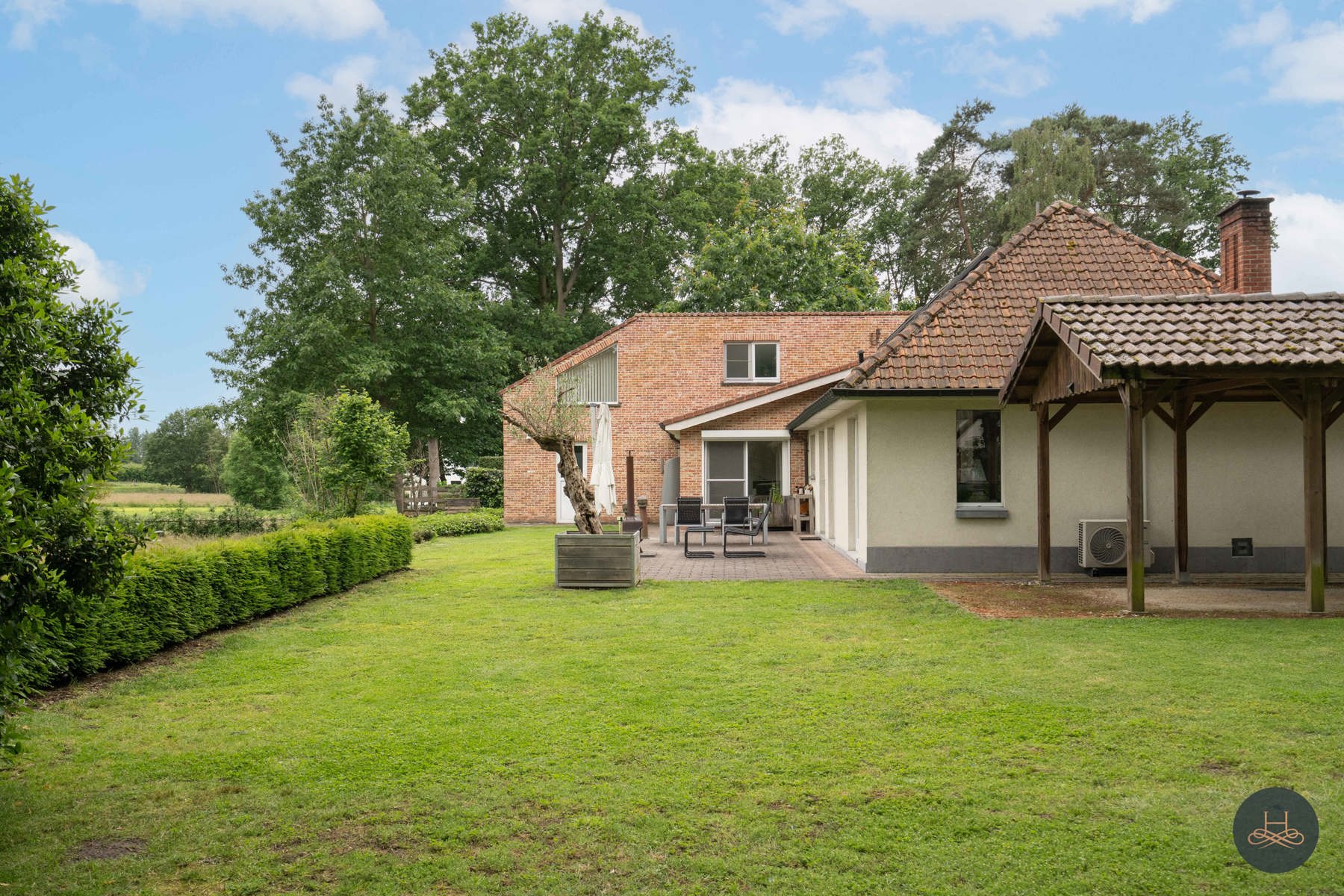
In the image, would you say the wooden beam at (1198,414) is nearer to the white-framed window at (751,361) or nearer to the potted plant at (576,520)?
the potted plant at (576,520)

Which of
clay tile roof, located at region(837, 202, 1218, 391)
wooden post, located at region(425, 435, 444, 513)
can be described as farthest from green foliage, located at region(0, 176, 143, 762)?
wooden post, located at region(425, 435, 444, 513)

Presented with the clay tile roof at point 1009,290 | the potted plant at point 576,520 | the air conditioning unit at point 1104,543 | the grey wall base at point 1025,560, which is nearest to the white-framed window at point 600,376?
the potted plant at point 576,520

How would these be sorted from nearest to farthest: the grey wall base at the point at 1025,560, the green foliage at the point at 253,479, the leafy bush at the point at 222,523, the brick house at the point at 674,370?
1. the grey wall base at the point at 1025,560
2. the leafy bush at the point at 222,523
3. the brick house at the point at 674,370
4. the green foliage at the point at 253,479

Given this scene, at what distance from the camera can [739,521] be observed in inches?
698

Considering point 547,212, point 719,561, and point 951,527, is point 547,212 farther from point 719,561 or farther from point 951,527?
point 951,527

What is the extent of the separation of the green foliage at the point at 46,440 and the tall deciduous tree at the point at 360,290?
25576 millimetres

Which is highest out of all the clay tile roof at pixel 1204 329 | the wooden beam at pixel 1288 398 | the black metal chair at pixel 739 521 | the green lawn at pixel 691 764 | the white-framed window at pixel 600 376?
the white-framed window at pixel 600 376

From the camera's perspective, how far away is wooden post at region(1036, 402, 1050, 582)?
39.3 feet

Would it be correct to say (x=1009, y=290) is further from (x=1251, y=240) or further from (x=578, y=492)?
(x=578, y=492)

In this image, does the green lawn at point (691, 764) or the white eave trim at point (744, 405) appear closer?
the green lawn at point (691, 764)

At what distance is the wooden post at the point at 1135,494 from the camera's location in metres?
9.43

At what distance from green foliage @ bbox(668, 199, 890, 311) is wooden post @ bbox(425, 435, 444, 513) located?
1048cm

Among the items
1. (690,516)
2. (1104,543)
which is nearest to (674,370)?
(690,516)

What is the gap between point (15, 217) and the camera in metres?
4.60
